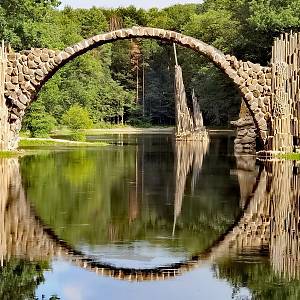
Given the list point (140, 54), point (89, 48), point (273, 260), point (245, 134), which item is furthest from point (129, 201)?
point (140, 54)

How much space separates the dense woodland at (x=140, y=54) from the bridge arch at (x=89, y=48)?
32.5 feet

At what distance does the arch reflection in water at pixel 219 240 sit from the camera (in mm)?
8562

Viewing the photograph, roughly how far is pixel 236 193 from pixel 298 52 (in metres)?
12.0

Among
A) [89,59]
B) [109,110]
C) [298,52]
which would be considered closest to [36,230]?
[298,52]

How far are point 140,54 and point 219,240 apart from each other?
254ft

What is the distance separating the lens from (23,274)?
8.05 meters

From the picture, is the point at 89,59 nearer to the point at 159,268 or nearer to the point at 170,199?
the point at 170,199

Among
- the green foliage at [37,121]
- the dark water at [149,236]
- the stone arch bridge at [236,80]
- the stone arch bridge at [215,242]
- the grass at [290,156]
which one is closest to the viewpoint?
the dark water at [149,236]

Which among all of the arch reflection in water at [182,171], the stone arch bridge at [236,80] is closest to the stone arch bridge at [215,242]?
the arch reflection in water at [182,171]

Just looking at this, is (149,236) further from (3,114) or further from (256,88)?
(256,88)

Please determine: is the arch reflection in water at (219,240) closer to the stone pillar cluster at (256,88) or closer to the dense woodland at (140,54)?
the stone pillar cluster at (256,88)

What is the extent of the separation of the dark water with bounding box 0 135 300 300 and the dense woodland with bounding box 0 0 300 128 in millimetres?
21647

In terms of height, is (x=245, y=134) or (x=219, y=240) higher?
(x=245, y=134)

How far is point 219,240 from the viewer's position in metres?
10.3
